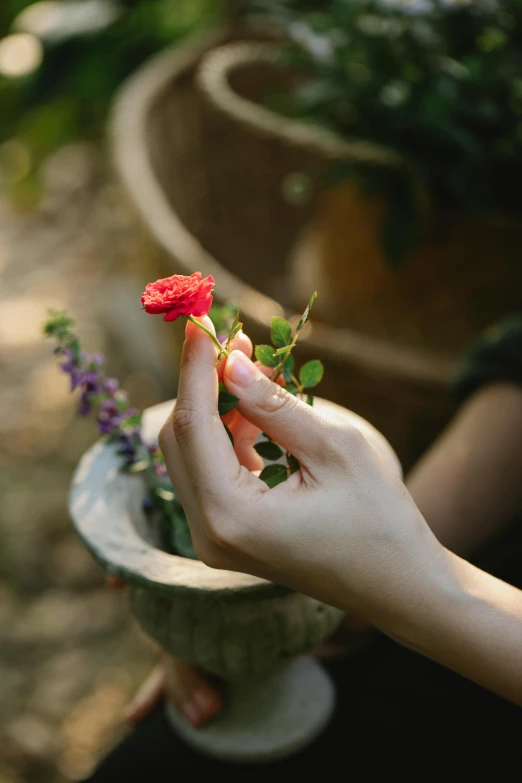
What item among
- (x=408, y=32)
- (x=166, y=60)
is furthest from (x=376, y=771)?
(x=166, y=60)

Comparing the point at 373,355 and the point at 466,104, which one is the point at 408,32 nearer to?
the point at 466,104

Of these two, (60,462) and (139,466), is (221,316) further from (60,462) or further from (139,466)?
(60,462)

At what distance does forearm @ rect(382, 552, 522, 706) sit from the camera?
0.52 meters

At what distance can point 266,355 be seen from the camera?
1.75 feet

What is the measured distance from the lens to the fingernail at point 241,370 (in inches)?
19.5

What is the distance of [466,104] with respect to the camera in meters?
1.04

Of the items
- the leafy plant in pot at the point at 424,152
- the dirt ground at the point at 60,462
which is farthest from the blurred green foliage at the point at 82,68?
the leafy plant in pot at the point at 424,152

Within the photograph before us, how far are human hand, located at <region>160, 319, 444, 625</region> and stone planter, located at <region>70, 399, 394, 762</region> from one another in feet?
0.21

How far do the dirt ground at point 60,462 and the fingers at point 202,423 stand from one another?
74 cm

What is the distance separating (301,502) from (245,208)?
123 centimetres

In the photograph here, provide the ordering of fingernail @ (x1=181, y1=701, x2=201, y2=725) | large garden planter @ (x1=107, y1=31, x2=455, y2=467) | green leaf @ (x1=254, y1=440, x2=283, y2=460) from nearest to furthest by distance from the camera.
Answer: green leaf @ (x1=254, y1=440, x2=283, y2=460) < fingernail @ (x1=181, y1=701, x2=201, y2=725) < large garden planter @ (x1=107, y1=31, x2=455, y2=467)

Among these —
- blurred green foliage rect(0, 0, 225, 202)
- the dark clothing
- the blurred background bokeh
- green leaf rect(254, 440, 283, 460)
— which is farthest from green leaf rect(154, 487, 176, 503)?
blurred green foliage rect(0, 0, 225, 202)

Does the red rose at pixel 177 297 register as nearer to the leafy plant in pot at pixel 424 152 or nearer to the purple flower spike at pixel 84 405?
the purple flower spike at pixel 84 405

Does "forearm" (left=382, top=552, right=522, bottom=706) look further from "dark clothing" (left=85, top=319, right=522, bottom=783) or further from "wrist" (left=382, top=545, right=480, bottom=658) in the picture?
"dark clothing" (left=85, top=319, right=522, bottom=783)
